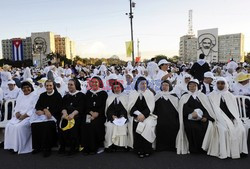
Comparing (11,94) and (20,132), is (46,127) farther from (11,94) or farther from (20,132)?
(11,94)

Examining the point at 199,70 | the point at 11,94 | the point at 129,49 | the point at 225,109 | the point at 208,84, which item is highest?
the point at 129,49

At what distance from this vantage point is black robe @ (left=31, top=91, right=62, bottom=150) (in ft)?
14.2

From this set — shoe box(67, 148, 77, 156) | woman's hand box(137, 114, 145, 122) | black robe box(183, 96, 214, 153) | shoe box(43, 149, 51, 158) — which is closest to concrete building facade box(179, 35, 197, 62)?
black robe box(183, 96, 214, 153)

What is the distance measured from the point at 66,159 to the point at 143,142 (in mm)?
1396

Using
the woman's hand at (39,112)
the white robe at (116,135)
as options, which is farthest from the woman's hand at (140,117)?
the woman's hand at (39,112)

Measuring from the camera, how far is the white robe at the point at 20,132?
14.5 ft

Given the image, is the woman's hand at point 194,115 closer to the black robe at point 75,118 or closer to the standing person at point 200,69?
the black robe at point 75,118

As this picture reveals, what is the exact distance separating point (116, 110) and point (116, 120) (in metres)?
0.29

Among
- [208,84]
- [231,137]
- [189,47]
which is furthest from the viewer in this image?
[189,47]

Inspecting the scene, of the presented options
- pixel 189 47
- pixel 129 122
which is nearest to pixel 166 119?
pixel 129 122

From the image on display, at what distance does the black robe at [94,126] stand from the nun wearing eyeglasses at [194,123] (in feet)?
4.91

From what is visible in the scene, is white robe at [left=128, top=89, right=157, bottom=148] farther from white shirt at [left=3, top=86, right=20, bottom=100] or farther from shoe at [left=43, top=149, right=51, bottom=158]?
white shirt at [left=3, top=86, right=20, bottom=100]

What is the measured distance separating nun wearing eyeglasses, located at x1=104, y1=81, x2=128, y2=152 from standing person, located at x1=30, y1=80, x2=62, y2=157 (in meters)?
1.03

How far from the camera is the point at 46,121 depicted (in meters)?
4.45
